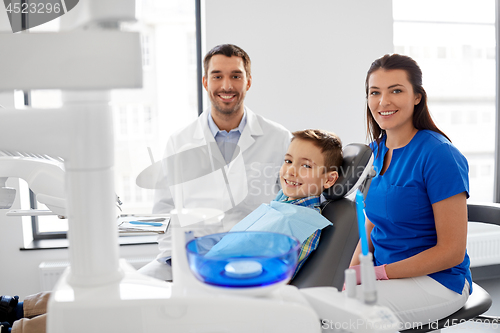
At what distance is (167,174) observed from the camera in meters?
1.50

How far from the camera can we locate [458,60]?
123 inches

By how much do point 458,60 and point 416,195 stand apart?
2123 mm

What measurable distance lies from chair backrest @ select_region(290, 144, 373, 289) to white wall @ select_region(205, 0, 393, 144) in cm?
135

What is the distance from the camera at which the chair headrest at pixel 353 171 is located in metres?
1.25

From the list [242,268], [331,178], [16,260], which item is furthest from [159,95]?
[242,268]

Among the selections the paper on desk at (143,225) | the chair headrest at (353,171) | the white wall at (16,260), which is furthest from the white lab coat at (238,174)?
the white wall at (16,260)

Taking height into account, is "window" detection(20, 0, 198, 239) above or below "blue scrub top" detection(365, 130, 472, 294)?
above

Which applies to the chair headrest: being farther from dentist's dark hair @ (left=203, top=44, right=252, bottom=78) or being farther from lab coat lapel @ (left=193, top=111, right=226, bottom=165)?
dentist's dark hair @ (left=203, top=44, right=252, bottom=78)

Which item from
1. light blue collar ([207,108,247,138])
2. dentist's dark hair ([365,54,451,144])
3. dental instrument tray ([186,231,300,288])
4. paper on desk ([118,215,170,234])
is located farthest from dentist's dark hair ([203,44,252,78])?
dental instrument tray ([186,231,300,288])

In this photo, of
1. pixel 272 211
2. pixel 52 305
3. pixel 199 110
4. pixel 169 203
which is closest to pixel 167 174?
pixel 272 211

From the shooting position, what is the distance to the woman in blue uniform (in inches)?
54.3

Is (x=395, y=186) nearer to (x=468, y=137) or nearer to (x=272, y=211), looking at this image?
(x=272, y=211)

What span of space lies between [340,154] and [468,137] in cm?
224

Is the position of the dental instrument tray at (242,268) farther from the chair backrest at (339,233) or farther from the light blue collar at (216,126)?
the light blue collar at (216,126)
